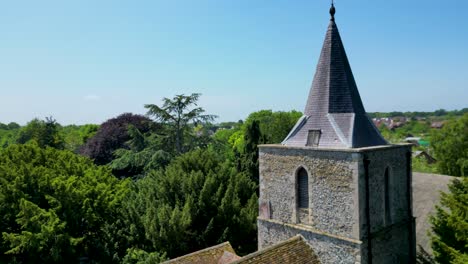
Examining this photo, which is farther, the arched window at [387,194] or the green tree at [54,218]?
the green tree at [54,218]

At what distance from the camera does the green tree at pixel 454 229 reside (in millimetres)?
9039

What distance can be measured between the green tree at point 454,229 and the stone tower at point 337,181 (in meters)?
0.93

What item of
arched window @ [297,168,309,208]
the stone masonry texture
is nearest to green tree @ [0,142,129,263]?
the stone masonry texture

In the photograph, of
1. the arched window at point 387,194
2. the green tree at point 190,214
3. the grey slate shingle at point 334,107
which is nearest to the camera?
the grey slate shingle at point 334,107

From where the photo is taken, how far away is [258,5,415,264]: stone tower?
8992mm

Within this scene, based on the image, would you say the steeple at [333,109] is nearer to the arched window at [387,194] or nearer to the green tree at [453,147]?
the arched window at [387,194]

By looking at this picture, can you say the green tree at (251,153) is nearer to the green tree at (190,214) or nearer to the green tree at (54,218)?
the green tree at (190,214)

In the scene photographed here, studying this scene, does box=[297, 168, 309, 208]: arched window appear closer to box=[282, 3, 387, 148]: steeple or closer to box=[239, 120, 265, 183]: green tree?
box=[282, 3, 387, 148]: steeple

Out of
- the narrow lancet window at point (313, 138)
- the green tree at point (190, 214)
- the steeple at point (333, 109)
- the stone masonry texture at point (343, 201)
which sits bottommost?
the green tree at point (190, 214)

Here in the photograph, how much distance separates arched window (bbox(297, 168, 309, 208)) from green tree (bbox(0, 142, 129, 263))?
9.66 metres

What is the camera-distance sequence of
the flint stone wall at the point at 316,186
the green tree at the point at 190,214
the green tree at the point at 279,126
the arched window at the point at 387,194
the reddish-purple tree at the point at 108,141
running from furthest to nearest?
the green tree at the point at 279,126 → the reddish-purple tree at the point at 108,141 → the green tree at the point at 190,214 → the arched window at the point at 387,194 → the flint stone wall at the point at 316,186

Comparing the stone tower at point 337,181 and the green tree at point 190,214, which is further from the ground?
the stone tower at point 337,181

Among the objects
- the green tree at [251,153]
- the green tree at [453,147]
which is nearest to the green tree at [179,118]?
the green tree at [251,153]

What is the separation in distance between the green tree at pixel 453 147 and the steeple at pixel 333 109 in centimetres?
2329
